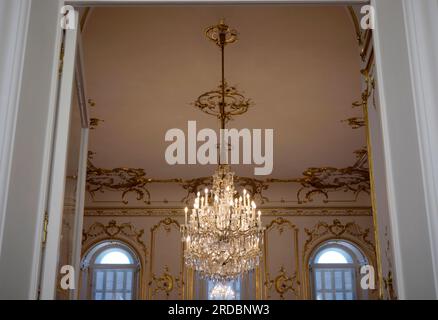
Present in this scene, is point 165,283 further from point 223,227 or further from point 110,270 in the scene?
point 223,227

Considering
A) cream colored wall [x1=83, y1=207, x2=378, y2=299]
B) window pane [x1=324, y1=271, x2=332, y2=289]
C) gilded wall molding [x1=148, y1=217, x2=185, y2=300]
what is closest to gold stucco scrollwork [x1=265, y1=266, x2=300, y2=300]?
cream colored wall [x1=83, y1=207, x2=378, y2=299]

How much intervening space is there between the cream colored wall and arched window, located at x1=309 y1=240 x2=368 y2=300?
274mm

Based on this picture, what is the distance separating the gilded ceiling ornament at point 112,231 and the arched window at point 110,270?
0.16m

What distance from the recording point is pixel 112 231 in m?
9.31

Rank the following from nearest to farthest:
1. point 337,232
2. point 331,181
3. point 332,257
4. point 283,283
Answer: point 283,283 → point 331,181 → point 337,232 → point 332,257

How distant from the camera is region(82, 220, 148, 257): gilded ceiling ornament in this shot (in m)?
9.24

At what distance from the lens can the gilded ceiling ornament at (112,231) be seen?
9242 mm

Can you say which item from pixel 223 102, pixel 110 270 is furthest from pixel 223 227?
pixel 110 270

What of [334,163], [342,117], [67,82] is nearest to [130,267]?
[334,163]

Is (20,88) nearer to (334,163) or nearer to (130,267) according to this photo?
(334,163)

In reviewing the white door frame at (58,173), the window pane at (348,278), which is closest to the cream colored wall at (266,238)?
the window pane at (348,278)

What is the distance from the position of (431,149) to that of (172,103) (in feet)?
14.7

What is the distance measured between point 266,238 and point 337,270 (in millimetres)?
1428

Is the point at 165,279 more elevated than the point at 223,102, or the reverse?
the point at 223,102
